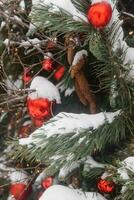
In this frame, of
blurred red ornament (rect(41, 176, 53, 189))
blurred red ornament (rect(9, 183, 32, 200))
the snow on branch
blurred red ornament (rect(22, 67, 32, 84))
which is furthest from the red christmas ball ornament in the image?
blurred red ornament (rect(9, 183, 32, 200))

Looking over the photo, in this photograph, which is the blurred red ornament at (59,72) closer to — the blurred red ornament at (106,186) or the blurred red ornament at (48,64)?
the blurred red ornament at (48,64)

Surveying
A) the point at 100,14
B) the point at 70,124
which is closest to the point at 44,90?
the point at 70,124

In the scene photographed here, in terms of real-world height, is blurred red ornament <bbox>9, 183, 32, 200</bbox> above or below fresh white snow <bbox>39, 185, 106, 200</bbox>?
below

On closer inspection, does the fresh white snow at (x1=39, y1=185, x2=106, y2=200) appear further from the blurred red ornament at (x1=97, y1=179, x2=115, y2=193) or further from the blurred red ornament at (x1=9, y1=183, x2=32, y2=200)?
the blurred red ornament at (x1=9, y1=183, x2=32, y2=200)

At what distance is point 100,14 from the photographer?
2.52 ft

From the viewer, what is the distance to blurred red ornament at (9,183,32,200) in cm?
119

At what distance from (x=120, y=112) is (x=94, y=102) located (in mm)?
81

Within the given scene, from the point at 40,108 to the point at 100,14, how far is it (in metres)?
0.28

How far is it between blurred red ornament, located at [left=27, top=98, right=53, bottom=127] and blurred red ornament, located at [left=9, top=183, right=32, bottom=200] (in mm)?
279

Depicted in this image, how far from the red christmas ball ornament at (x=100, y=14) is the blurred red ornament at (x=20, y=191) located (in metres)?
0.57

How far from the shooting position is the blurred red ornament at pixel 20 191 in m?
1.19

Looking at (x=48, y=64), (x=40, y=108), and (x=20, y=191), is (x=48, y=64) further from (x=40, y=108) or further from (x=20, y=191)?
(x=20, y=191)

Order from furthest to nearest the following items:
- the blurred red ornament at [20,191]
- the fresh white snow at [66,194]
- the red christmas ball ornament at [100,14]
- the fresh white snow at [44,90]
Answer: the blurred red ornament at [20,191]
the fresh white snow at [44,90]
the fresh white snow at [66,194]
the red christmas ball ornament at [100,14]

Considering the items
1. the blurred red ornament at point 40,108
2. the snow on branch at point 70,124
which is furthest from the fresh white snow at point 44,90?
the snow on branch at point 70,124
